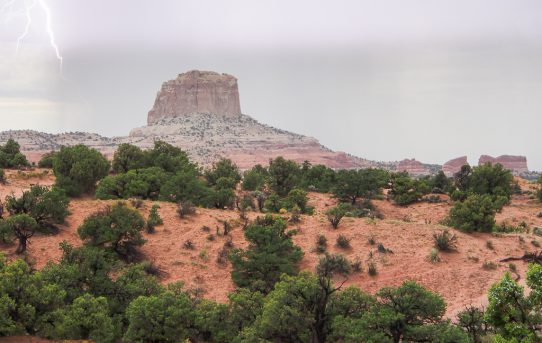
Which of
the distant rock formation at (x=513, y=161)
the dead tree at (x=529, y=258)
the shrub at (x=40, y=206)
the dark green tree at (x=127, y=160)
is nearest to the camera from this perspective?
the dead tree at (x=529, y=258)

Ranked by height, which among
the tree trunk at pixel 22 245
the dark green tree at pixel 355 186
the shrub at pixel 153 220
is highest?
the dark green tree at pixel 355 186

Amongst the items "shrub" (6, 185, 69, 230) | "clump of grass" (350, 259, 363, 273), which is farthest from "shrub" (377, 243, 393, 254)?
"shrub" (6, 185, 69, 230)

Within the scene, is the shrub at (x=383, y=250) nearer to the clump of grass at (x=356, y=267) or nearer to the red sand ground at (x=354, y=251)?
the red sand ground at (x=354, y=251)

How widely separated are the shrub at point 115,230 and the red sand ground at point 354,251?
155 centimetres

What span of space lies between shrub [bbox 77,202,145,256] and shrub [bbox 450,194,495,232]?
24.9 meters

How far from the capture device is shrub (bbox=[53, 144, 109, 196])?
44.0 meters

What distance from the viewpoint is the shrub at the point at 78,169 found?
44.0 m

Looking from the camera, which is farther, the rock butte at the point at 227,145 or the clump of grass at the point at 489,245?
the rock butte at the point at 227,145

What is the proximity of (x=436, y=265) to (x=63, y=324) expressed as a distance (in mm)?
23303

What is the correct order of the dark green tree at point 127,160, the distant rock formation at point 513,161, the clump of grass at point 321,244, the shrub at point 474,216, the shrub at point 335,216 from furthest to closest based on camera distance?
1. the distant rock formation at point 513,161
2. the dark green tree at point 127,160
3. the shrub at point 474,216
4. the shrub at point 335,216
5. the clump of grass at point 321,244

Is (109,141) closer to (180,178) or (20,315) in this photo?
(180,178)

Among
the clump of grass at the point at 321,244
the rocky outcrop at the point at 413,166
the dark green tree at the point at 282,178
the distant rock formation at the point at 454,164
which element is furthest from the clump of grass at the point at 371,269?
the distant rock formation at the point at 454,164

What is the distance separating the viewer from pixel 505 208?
55031 mm

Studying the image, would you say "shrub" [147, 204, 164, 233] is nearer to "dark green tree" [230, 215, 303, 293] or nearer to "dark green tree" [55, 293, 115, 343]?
"dark green tree" [230, 215, 303, 293]
